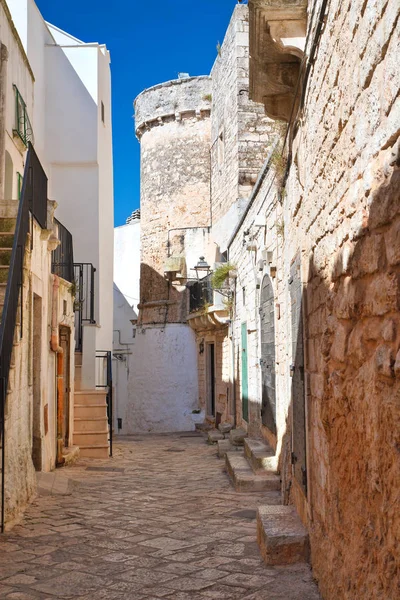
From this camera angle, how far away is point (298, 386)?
17.3 ft

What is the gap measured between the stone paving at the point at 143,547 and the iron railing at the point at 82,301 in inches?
195

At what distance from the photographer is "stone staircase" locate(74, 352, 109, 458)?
452 inches

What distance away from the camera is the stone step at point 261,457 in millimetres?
7961

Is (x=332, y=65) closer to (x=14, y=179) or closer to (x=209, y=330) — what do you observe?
(x=14, y=179)

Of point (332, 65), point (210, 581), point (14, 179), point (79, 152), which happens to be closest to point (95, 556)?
point (210, 581)

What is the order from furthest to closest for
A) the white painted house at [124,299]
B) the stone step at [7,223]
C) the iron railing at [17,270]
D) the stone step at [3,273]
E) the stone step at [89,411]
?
1. the white painted house at [124,299]
2. the stone step at [89,411]
3. the stone step at [7,223]
4. the stone step at [3,273]
5. the iron railing at [17,270]

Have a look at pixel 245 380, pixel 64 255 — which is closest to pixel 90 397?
pixel 64 255

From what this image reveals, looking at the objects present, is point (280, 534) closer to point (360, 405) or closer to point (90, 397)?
point (360, 405)

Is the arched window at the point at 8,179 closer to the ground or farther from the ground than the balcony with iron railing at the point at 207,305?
farther from the ground

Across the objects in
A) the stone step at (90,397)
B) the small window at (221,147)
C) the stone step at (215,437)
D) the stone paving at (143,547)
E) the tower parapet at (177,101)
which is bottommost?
the stone step at (215,437)

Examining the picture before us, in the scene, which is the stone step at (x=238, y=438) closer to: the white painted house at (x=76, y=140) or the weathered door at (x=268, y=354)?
the weathered door at (x=268, y=354)

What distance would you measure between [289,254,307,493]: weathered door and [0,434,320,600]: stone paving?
2.48 feet

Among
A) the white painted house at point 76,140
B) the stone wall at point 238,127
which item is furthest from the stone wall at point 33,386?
the stone wall at point 238,127

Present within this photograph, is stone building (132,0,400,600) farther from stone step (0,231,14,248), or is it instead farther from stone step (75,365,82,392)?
stone step (75,365,82,392)
